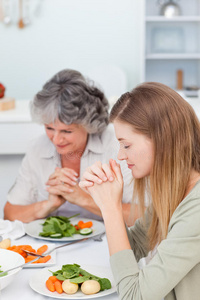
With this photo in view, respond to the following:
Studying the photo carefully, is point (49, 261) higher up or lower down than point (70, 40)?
lower down

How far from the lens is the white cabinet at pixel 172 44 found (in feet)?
16.5

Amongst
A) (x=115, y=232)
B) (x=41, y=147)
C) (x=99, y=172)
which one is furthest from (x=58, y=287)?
Answer: (x=41, y=147)

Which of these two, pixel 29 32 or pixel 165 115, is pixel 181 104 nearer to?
pixel 165 115

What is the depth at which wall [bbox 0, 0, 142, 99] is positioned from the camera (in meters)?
4.93

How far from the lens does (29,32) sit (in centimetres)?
494

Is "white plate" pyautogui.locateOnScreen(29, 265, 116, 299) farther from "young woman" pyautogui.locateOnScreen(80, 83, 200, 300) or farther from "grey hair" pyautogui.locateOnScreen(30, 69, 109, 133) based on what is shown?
"grey hair" pyautogui.locateOnScreen(30, 69, 109, 133)

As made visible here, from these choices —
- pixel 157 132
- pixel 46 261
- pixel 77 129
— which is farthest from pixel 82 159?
pixel 157 132

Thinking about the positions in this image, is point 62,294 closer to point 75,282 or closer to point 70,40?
point 75,282

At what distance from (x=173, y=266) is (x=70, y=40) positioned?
424 centimetres

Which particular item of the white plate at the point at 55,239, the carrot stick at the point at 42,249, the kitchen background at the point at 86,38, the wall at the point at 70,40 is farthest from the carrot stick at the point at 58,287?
the wall at the point at 70,40

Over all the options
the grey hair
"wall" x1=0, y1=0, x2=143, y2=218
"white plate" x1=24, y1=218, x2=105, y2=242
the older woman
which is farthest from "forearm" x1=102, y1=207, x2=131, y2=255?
"wall" x1=0, y1=0, x2=143, y2=218

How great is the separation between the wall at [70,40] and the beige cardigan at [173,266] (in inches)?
159

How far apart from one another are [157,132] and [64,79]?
2.80ft

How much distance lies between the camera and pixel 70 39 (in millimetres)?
4984
